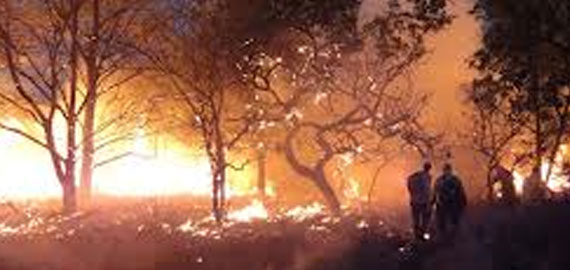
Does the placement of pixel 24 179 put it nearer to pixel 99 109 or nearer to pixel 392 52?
pixel 99 109

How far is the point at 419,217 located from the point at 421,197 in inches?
23.3

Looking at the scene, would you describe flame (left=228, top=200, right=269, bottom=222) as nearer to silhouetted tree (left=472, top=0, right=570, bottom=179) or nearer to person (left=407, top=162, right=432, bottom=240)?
silhouetted tree (left=472, top=0, right=570, bottom=179)

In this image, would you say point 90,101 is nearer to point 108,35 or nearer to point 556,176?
point 108,35

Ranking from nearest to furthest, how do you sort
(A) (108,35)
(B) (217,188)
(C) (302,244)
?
1. (C) (302,244)
2. (B) (217,188)
3. (A) (108,35)

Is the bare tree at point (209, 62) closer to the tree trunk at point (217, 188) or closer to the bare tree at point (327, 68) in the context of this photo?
the tree trunk at point (217, 188)

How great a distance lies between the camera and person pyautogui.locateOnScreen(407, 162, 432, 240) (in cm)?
2384

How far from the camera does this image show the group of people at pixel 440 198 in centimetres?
2384

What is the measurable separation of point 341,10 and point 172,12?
616 centimetres

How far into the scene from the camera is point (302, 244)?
25.0 m

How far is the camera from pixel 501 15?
30.4 meters

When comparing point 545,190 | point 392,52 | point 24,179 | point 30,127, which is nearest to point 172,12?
point 392,52

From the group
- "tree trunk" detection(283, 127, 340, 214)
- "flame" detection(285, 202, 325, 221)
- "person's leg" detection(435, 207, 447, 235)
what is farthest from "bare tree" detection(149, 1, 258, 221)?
"person's leg" detection(435, 207, 447, 235)

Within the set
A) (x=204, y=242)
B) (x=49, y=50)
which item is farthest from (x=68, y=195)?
(x=204, y=242)

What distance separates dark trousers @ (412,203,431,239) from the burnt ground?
46cm
